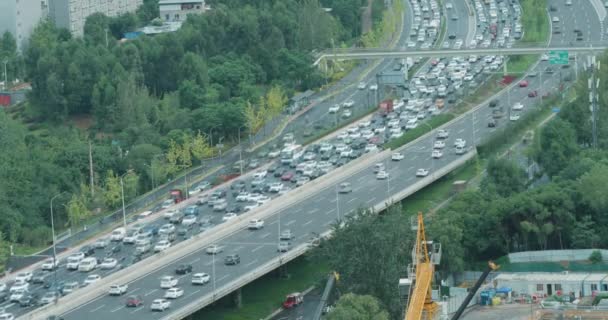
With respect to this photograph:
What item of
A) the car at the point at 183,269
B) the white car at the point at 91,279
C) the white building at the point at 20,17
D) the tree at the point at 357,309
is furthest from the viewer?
the white building at the point at 20,17

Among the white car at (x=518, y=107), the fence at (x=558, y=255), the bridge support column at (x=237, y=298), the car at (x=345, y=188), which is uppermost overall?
the fence at (x=558, y=255)

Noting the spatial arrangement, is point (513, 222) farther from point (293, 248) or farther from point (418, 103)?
point (418, 103)

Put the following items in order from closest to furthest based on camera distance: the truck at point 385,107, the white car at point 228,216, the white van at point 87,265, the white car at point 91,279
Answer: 1. the white car at point 91,279
2. the white van at point 87,265
3. the white car at point 228,216
4. the truck at point 385,107

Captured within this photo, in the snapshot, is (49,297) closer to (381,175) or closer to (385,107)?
(381,175)

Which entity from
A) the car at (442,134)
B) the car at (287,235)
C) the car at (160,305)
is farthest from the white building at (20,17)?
the car at (160,305)

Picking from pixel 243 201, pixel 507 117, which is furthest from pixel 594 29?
pixel 243 201

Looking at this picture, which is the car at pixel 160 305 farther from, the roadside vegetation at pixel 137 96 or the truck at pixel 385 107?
the truck at pixel 385 107

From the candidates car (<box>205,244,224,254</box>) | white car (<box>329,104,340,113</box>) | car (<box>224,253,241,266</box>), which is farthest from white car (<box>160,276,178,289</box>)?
white car (<box>329,104,340,113</box>)
